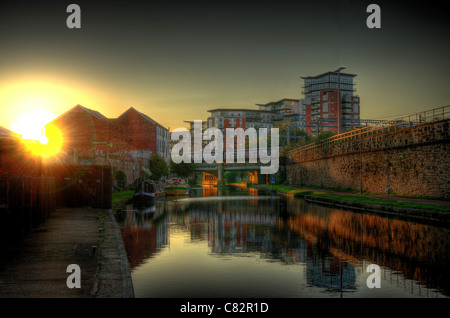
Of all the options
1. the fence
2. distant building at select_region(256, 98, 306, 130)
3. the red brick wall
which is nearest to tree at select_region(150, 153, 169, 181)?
the red brick wall

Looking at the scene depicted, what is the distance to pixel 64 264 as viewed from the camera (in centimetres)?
1045

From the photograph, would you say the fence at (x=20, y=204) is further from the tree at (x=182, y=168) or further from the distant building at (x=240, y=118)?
the distant building at (x=240, y=118)

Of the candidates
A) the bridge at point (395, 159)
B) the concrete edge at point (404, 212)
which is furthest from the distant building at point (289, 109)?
the concrete edge at point (404, 212)

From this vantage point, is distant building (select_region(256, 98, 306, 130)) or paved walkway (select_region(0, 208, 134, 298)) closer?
paved walkway (select_region(0, 208, 134, 298))

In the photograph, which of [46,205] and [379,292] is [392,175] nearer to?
[46,205]

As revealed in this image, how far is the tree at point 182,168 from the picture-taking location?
116 metres

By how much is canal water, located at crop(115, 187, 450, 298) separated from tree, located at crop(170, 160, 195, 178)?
94.9 m

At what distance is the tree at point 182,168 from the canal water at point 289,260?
311 ft

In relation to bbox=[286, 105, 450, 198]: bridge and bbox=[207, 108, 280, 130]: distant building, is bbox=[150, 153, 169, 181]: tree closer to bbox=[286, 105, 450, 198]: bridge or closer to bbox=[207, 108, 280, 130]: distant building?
bbox=[286, 105, 450, 198]: bridge

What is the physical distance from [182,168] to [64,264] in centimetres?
10567

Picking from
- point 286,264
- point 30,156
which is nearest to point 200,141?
point 30,156

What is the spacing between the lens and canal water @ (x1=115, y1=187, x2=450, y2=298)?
9.00 m

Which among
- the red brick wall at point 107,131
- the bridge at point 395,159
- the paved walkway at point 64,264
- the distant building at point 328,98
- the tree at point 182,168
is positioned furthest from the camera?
the distant building at point 328,98

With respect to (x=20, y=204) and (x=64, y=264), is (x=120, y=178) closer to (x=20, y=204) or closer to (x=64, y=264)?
(x=20, y=204)
